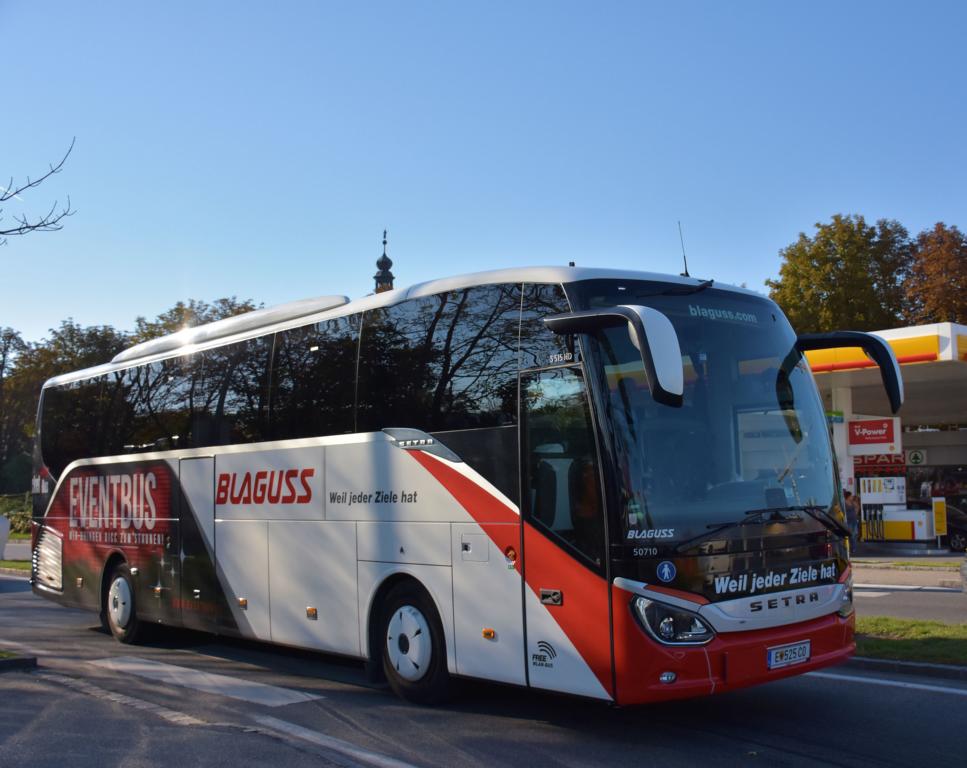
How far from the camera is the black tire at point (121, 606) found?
12.7 metres

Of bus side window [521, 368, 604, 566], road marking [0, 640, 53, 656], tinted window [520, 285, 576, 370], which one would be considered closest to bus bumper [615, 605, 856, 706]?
bus side window [521, 368, 604, 566]

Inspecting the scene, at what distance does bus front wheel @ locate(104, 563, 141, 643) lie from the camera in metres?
12.7

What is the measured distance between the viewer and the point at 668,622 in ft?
21.9

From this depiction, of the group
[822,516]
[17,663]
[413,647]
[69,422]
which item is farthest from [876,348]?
[69,422]

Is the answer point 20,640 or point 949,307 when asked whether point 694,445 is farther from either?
point 949,307

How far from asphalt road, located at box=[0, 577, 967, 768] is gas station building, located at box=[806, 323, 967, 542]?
59.8ft

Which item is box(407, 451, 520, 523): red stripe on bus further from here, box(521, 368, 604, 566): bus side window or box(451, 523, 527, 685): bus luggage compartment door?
box(521, 368, 604, 566): bus side window

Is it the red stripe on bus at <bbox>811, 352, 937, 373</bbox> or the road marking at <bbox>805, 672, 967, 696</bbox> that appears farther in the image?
the red stripe on bus at <bbox>811, 352, 937, 373</bbox>

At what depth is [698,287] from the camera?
7828 millimetres

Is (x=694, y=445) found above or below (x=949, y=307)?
below

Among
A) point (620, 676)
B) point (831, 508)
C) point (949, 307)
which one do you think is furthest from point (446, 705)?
point (949, 307)

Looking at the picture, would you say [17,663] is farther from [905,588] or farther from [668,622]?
[905,588]

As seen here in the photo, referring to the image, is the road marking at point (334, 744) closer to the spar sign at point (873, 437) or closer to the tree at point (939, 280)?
the spar sign at point (873, 437)

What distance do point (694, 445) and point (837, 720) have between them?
246cm
